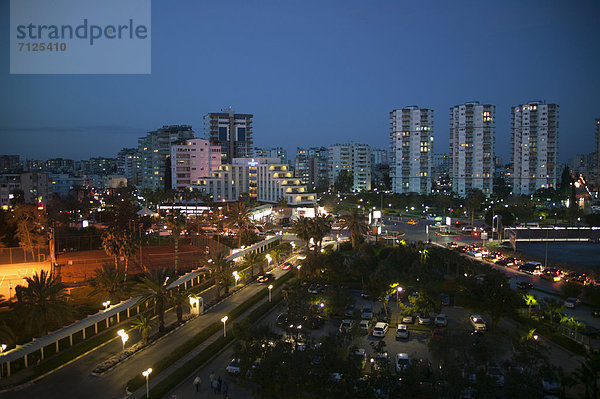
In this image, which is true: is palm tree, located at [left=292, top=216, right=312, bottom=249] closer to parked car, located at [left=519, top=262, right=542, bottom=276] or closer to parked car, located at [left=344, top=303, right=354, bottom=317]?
parked car, located at [left=344, top=303, right=354, bottom=317]

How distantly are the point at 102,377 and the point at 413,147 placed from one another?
99010 millimetres

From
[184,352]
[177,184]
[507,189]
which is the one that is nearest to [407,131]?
[507,189]

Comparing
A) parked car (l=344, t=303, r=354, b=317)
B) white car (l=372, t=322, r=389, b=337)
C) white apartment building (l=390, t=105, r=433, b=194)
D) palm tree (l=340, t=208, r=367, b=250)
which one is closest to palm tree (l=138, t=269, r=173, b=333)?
parked car (l=344, t=303, r=354, b=317)

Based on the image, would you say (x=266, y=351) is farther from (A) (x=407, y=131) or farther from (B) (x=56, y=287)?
(A) (x=407, y=131)

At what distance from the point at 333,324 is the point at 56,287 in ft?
51.9

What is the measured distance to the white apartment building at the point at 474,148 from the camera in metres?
104

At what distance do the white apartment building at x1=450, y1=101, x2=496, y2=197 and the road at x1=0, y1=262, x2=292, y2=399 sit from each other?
304 feet

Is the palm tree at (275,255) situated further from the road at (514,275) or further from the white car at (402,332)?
the white car at (402,332)

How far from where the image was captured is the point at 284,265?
138 feet

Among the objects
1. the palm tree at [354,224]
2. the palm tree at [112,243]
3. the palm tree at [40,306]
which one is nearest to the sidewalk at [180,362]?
the palm tree at [40,306]

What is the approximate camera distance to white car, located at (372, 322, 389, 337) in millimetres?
24656

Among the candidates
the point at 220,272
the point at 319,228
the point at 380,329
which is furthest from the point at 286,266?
the point at 380,329

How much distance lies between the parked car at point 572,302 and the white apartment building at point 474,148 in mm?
76078

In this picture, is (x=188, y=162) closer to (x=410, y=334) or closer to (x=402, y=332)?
(x=410, y=334)
